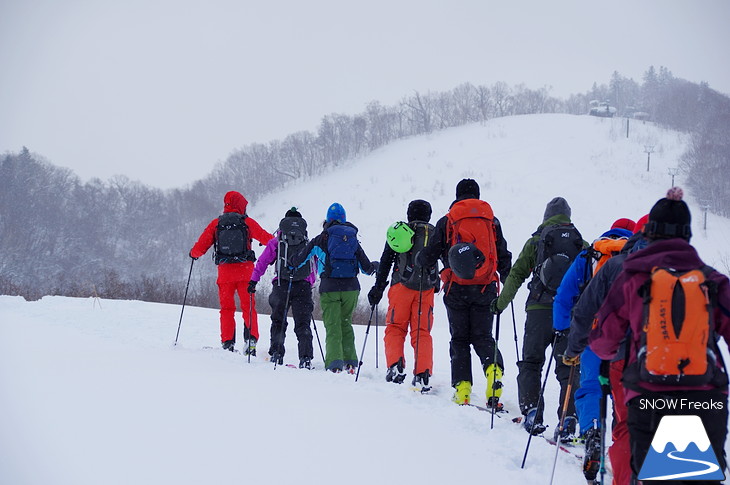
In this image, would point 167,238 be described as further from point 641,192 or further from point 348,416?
point 348,416

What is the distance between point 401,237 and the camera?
20.1 ft

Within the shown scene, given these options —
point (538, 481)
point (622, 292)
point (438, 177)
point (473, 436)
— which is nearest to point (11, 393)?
point (473, 436)

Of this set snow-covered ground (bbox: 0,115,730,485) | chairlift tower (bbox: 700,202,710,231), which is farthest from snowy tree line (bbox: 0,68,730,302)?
snow-covered ground (bbox: 0,115,730,485)

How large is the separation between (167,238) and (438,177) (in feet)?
143

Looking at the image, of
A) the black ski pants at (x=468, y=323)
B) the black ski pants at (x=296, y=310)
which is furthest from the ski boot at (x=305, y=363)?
the black ski pants at (x=468, y=323)

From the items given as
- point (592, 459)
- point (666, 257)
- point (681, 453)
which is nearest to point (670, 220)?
point (666, 257)

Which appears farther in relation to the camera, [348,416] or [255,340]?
[255,340]

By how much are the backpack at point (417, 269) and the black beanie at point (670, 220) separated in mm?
3435

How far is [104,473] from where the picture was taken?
3287 mm

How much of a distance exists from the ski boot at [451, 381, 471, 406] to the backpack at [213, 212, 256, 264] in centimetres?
391

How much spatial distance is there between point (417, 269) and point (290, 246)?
2309 mm

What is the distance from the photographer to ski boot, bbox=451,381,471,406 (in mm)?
5586

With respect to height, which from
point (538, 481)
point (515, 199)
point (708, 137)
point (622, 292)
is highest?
point (708, 137)

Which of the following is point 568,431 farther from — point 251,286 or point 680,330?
point 251,286
